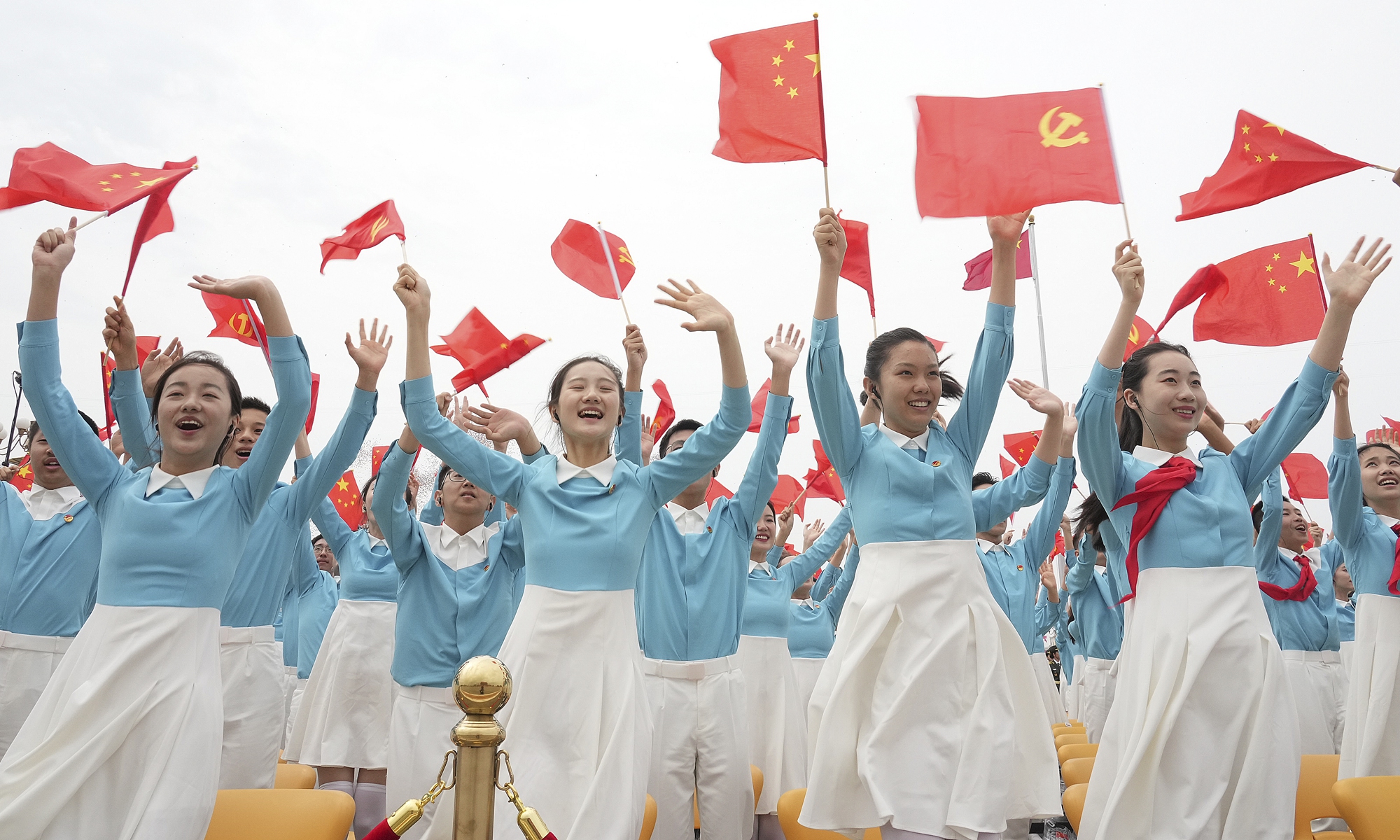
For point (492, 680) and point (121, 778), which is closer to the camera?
point (492, 680)

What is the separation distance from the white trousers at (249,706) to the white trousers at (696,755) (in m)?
2.12

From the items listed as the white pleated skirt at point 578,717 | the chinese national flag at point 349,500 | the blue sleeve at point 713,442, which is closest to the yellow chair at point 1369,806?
the white pleated skirt at point 578,717

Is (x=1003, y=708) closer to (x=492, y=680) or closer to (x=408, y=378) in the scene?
(x=492, y=680)

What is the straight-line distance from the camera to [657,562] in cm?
514

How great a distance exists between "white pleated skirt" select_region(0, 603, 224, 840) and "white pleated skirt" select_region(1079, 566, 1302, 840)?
2.88 meters

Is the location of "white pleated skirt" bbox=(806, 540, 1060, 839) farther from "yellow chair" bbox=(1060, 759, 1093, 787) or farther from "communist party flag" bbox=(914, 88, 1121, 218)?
"communist party flag" bbox=(914, 88, 1121, 218)

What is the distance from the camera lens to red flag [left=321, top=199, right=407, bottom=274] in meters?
5.96

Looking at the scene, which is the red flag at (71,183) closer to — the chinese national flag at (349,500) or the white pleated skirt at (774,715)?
the white pleated skirt at (774,715)

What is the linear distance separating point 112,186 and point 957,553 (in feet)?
13.1

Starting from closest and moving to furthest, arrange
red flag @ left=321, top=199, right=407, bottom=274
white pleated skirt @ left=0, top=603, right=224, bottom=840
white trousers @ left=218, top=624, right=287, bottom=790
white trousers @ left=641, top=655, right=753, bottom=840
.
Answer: white pleated skirt @ left=0, top=603, right=224, bottom=840
white trousers @ left=641, top=655, right=753, bottom=840
white trousers @ left=218, top=624, right=287, bottom=790
red flag @ left=321, top=199, right=407, bottom=274

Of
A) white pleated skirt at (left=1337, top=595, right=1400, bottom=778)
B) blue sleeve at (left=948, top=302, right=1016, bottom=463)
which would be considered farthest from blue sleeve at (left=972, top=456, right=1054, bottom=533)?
white pleated skirt at (left=1337, top=595, right=1400, bottom=778)

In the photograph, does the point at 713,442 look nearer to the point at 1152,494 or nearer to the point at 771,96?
the point at 1152,494

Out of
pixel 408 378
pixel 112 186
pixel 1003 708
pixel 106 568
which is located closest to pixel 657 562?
pixel 408 378

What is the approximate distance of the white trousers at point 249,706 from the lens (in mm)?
5293
